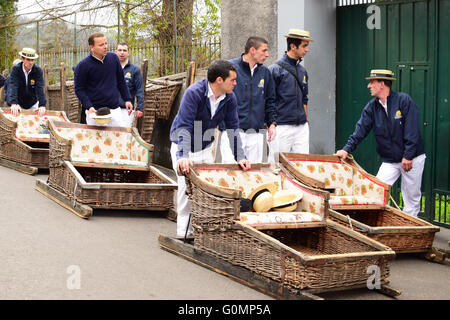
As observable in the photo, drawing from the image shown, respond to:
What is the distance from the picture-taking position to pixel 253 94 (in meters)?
8.89

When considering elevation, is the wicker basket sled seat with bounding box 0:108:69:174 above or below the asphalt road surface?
above

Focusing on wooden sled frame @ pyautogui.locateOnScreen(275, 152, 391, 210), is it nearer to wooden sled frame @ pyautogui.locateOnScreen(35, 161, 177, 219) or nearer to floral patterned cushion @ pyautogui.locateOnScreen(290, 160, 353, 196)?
floral patterned cushion @ pyautogui.locateOnScreen(290, 160, 353, 196)

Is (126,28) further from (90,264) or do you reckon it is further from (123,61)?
(90,264)

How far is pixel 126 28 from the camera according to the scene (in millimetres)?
17266

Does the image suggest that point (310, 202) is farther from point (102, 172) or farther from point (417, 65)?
point (102, 172)

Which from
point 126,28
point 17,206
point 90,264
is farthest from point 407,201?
point 126,28

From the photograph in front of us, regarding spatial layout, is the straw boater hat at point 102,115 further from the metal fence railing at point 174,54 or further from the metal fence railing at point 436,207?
the metal fence railing at point 436,207

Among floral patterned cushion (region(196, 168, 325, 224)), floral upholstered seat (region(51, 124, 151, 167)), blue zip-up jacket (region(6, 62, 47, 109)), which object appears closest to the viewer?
floral patterned cushion (region(196, 168, 325, 224))

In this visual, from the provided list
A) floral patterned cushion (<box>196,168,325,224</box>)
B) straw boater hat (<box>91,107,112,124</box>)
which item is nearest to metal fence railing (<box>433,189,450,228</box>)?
floral patterned cushion (<box>196,168,325,224</box>)

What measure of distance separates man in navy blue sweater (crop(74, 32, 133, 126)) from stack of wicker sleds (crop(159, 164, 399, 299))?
3.66 m

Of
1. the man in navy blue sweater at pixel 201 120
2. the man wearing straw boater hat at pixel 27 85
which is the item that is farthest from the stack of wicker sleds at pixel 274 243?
the man wearing straw boater hat at pixel 27 85

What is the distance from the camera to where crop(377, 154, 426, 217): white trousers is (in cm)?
858

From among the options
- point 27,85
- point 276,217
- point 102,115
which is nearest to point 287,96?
point 102,115

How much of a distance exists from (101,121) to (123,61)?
2150 millimetres
